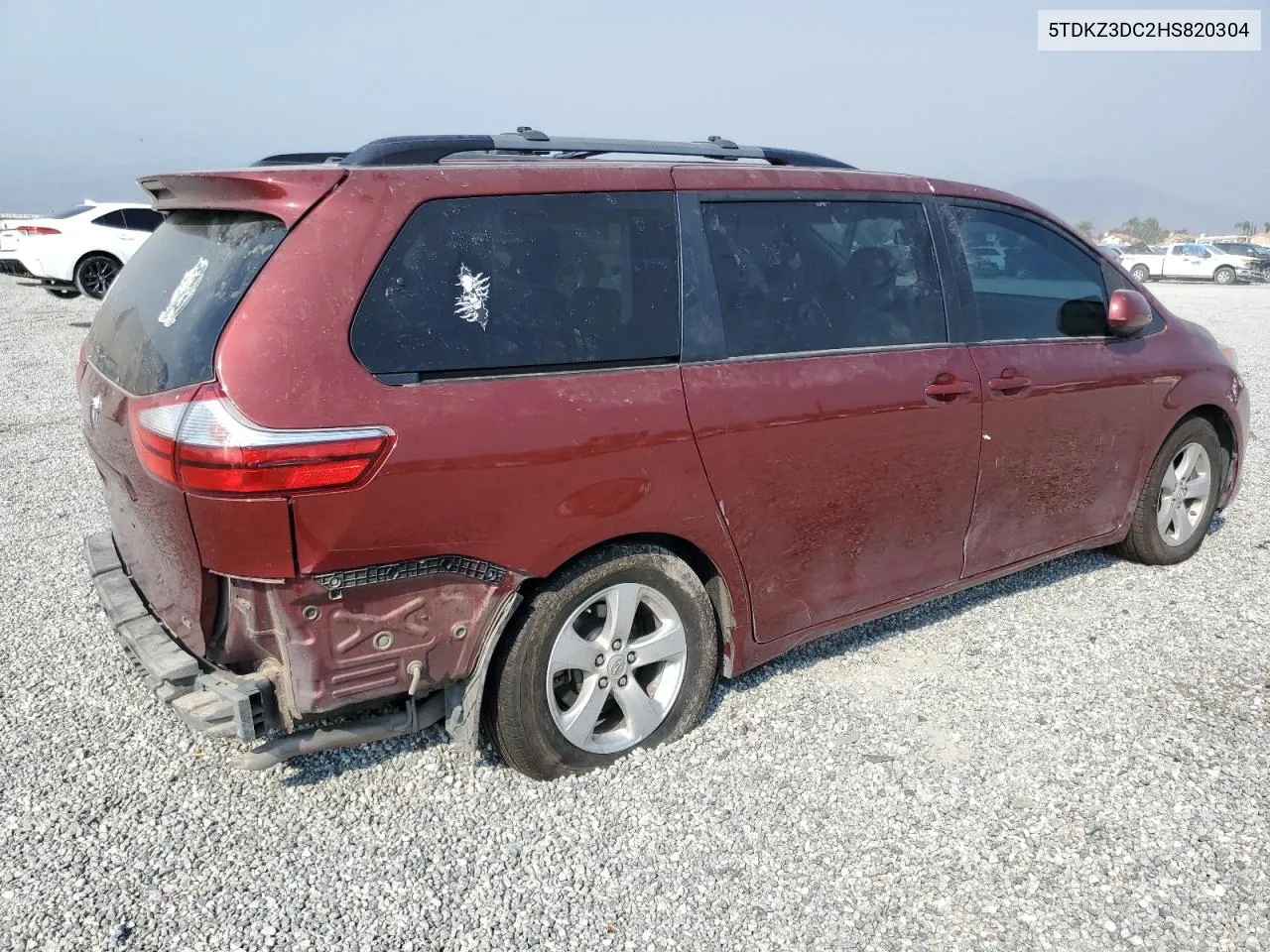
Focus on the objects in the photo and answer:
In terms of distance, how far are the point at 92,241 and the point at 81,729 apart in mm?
14333

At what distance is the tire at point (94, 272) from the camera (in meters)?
15.5

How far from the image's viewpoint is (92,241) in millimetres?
15359

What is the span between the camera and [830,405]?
11.1 feet

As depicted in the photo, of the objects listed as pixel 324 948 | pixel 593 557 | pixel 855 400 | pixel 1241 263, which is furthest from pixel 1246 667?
pixel 1241 263

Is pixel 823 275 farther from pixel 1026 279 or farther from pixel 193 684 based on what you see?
pixel 193 684

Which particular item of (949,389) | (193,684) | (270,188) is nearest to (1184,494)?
(949,389)

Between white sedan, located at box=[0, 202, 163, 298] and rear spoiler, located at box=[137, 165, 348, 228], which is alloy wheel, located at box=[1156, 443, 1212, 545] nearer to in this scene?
rear spoiler, located at box=[137, 165, 348, 228]

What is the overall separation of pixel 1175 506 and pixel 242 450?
4423mm

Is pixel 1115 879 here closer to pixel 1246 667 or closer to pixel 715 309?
pixel 1246 667

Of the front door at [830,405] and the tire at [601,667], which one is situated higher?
the front door at [830,405]

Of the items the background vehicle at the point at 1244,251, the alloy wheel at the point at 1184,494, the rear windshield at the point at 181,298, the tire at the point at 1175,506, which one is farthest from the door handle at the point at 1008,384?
the background vehicle at the point at 1244,251

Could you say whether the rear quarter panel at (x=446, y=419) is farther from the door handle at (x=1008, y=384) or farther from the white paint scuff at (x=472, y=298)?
the door handle at (x=1008, y=384)

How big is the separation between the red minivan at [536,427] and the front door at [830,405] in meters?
0.01

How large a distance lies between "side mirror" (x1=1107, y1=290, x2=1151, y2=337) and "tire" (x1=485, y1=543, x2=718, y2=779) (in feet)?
7.60
